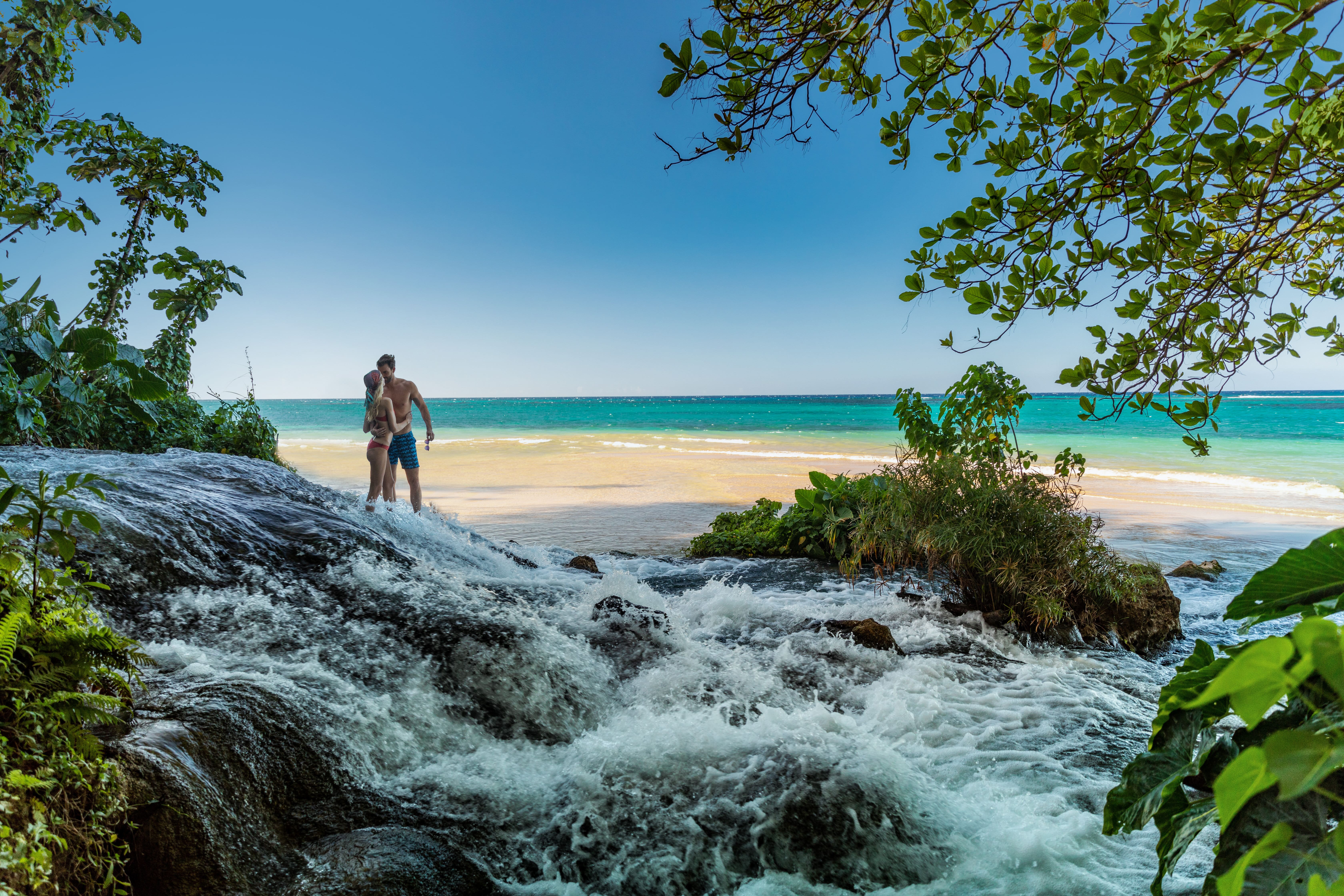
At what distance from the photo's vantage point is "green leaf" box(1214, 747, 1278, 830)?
1.62ft

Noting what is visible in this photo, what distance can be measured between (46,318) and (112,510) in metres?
2.18

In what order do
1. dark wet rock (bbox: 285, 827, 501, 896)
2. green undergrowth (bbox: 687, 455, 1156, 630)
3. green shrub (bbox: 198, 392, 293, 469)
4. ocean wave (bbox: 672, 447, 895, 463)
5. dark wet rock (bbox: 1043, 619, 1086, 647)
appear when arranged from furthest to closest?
ocean wave (bbox: 672, 447, 895, 463)
green shrub (bbox: 198, 392, 293, 469)
green undergrowth (bbox: 687, 455, 1156, 630)
dark wet rock (bbox: 1043, 619, 1086, 647)
dark wet rock (bbox: 285, 827, 501, 896)

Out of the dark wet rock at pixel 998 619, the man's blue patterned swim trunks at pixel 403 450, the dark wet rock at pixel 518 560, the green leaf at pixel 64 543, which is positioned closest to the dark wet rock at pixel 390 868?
the green leaf at pixel 64 543

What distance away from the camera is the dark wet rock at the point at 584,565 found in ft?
26.8

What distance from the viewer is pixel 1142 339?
2.60 metres

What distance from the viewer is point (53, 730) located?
211cm

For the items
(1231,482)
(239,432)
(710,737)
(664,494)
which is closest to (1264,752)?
(710,737)

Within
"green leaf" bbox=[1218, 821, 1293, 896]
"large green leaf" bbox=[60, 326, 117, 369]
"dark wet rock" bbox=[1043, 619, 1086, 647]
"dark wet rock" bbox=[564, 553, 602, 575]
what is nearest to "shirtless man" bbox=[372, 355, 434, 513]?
"dark wet rock" bbox=[564, 553, 602, 575]

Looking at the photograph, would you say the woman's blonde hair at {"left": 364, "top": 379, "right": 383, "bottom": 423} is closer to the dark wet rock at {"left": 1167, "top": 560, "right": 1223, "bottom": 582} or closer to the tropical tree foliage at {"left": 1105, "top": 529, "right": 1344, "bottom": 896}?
the tropical tree foliage at {"left": 1105, "top": 529, "right": 1344, "bottom": 896}

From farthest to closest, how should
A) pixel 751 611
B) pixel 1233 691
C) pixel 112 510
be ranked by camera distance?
1. pixel 751 611
2. pixel 112 510
3. pixel 1233 691

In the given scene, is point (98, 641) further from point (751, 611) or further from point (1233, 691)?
point (751, 611)

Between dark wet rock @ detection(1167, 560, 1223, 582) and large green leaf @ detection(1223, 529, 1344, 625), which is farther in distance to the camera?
dark wet rock @ detection(1167, 560, 1223, 582)

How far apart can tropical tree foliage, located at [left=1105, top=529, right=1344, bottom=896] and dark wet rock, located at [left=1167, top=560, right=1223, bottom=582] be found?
8.62 meters

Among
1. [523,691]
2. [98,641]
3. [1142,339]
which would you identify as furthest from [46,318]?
[1142,339]
